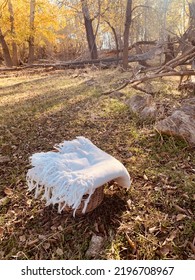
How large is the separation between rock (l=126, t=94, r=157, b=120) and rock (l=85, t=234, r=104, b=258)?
64.1 inches

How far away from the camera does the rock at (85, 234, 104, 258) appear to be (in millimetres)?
1158

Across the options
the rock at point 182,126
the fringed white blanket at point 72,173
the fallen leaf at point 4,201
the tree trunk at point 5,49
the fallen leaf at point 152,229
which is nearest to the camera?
the fringed white blanket at point 72,173

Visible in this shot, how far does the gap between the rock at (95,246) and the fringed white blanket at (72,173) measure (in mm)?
195

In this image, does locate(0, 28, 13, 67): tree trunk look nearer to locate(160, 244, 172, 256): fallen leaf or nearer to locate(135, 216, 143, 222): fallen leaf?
locate(135, 216, 143, 222): fallen leaf

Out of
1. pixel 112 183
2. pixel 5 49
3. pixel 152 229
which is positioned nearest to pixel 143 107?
pixel 112 183

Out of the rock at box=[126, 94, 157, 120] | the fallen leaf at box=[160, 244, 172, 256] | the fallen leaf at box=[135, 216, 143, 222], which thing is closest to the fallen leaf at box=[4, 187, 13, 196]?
the fallen leaf at box=[135, 216, 143, 222]

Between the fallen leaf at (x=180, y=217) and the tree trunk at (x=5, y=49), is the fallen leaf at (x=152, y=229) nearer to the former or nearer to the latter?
the fallen leaf at (x=180, y=217)

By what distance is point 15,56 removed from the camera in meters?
11.1

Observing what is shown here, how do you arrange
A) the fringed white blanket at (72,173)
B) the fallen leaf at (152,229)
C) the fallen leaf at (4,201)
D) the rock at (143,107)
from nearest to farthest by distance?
the fringed white blanket at (72,173) → the fallen leaf at (152,229) → the fallen leaf at (4,201) → the rock at (143,107)

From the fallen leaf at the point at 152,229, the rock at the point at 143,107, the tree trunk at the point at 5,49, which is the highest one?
the tree trunk at the point at 5,49

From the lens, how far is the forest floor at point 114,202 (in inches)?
47.3

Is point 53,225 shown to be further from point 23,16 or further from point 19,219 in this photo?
point 23,16

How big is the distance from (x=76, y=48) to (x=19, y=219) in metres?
15.6

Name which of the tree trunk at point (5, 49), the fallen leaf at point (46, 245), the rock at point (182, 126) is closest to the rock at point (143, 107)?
the rock at point (182, 126)
